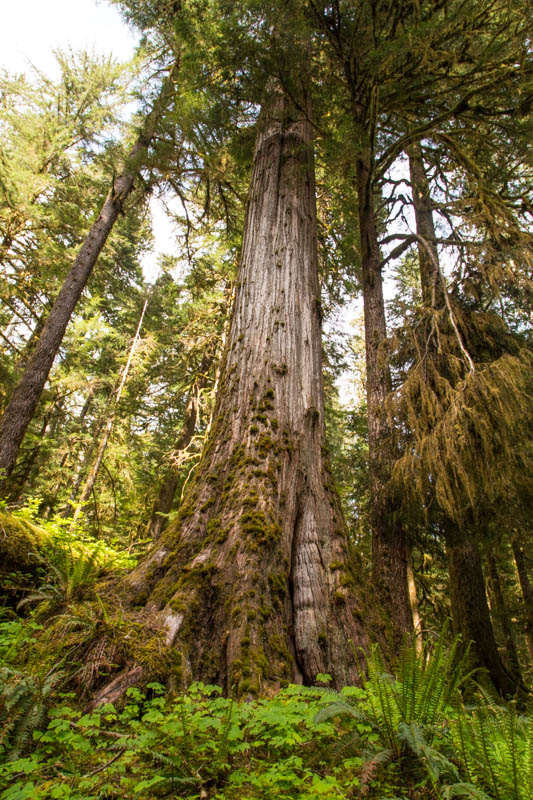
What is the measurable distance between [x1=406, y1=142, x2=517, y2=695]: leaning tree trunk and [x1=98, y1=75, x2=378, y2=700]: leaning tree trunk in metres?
2.07

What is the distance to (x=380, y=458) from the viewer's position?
16.9 feet

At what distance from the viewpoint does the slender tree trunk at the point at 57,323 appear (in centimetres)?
700

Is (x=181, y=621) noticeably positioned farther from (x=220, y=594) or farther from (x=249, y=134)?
(x=249, y=134)

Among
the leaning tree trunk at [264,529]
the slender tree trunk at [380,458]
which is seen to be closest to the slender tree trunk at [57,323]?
the leaning tree trunk at [264,529]

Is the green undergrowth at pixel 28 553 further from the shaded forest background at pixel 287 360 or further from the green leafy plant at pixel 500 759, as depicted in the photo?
the green leafy plant at pixel 500 759

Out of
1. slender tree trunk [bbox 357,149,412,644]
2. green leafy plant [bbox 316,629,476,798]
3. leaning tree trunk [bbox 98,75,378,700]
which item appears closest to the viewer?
green leafy plant [bbox 316,629,476,798]

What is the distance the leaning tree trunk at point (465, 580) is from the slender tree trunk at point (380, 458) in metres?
0.69

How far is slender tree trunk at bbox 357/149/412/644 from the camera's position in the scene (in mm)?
4566

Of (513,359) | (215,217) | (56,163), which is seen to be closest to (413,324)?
(513,359)

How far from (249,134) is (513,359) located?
19.1 ft

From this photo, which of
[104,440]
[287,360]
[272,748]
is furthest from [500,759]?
[104,440]

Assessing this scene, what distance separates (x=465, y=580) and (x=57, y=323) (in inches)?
350

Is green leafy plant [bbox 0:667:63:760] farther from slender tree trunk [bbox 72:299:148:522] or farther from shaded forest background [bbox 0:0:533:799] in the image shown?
slender tree trunk [bbox 72:299:148:522]

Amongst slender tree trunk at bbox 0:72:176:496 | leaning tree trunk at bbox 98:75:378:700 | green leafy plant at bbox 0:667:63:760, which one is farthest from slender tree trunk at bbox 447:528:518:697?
slender tree trunk at bbox 0:72:176:496
